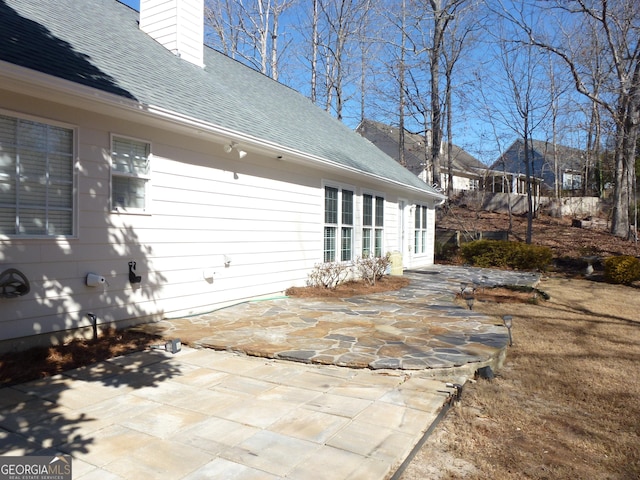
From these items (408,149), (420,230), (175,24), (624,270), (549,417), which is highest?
(408,149)

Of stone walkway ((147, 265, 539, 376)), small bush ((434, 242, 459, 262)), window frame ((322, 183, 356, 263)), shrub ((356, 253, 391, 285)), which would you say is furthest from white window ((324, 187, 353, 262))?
small bush ((434, 242, 459, 262))

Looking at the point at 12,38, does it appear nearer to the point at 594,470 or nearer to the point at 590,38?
the point at 594,470

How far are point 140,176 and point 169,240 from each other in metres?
0.99

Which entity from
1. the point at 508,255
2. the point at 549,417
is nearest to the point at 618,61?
the point at 508,255

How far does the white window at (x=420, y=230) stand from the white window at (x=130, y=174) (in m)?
10.8

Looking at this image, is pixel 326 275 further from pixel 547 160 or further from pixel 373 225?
pixel 547 160

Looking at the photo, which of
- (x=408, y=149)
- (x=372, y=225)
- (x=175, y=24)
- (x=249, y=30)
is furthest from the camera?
(x=408, y=149)

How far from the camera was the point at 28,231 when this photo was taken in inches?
186

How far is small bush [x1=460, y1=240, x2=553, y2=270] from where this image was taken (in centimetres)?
1533

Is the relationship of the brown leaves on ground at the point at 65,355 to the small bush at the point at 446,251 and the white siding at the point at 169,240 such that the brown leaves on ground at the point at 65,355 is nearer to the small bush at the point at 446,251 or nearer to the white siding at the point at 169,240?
the white siding at the point at 169,240

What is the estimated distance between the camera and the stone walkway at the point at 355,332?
4625 mm

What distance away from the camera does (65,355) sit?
4.57m

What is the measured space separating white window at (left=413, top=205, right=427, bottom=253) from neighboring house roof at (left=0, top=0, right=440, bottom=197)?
3995 millimetres

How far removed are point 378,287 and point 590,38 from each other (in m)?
14.0
